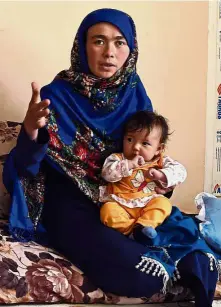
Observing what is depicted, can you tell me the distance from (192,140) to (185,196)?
284mm

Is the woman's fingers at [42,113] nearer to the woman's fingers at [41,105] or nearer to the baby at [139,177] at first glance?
the woman's fingers at [41,105]

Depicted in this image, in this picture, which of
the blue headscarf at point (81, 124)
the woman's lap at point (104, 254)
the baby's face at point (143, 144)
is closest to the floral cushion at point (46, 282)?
the woman's lap at point (104, 254)

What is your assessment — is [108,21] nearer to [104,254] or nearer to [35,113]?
[35,113]

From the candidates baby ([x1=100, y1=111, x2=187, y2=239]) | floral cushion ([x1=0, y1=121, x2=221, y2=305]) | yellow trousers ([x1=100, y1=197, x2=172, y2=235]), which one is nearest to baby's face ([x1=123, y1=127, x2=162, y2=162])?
baby ([x1=100, y1=111, x2=187, y2=239])

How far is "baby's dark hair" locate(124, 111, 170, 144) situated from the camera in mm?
1681

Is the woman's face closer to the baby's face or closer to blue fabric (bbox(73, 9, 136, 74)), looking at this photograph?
blue fabric (bbox(73, 9, 136, 74))

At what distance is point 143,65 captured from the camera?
242cm

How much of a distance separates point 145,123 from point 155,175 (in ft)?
0.58

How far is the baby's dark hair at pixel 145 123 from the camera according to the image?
66.2 inches

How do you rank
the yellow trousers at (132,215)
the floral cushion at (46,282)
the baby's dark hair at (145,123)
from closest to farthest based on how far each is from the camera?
the floral cushion at (46,282) → the yellow trousers at (132,215) → the baby's dark hair at (145,123)

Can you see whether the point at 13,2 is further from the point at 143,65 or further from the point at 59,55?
the point at 143,65

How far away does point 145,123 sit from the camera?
168cm

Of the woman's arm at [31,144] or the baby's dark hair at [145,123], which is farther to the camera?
the baby's dark hair at [145,123]

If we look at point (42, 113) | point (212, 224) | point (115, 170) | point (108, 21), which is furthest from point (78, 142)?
point (212, 224)
